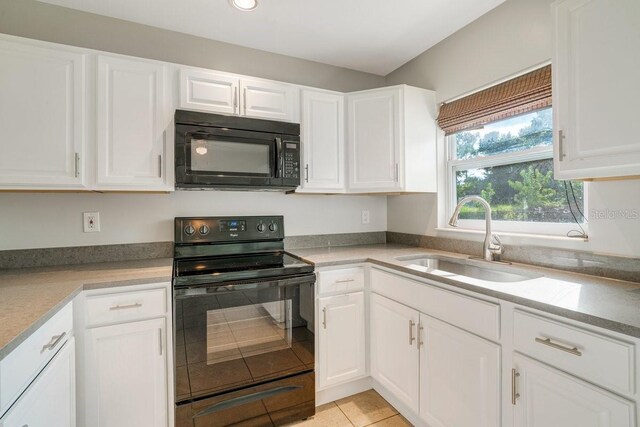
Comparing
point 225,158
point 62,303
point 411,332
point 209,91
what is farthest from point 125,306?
point 411,332

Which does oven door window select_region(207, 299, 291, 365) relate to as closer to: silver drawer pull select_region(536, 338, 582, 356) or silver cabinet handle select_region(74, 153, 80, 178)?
silver cabinet handle select_region(74, 153, 80, 178)

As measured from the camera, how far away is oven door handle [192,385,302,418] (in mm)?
1567

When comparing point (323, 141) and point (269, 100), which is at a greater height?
point (269, 100)

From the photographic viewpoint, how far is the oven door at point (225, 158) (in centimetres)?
176

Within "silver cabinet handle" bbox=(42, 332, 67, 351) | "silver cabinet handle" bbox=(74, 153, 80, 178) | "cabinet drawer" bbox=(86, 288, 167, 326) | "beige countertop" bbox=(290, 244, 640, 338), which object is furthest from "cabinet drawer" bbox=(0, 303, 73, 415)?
"beige countertop" bbox=(290, 244, 640, 338)

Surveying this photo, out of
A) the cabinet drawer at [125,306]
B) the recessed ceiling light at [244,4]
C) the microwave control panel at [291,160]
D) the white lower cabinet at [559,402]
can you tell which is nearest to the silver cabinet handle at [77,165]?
the cabinet drawer at [125,306]

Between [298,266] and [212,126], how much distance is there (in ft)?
3.20

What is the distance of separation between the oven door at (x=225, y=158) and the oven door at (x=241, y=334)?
0.63 meters

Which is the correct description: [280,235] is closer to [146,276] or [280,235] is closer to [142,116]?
[146,276]

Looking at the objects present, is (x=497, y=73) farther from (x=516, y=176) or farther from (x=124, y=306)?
(x=124, y=306)

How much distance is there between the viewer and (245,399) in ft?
5.38

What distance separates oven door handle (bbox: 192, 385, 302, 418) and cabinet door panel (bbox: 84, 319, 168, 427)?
21 cm

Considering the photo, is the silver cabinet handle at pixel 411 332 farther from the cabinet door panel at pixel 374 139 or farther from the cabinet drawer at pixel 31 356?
the cabinet drawer at pixel 31 356

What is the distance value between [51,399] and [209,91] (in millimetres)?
1636
